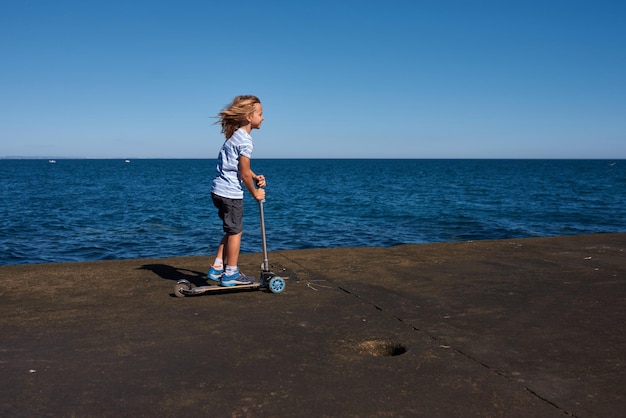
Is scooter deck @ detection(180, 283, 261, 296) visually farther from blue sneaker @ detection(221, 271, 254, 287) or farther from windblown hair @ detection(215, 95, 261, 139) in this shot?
windblown hair @ detection(215, 95, 261, 139)

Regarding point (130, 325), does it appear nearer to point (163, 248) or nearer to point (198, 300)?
point (198, 300)

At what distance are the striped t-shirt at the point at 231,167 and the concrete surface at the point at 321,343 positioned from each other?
1007 millimetres

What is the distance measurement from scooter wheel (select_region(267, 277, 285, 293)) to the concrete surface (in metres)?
0.09

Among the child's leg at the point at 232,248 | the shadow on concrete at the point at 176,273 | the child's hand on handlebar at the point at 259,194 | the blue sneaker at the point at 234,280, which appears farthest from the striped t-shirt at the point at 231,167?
the shadow on concrete at the point at 176,273

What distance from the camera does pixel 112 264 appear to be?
646 centimetres

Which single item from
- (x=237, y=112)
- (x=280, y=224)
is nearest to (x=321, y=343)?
(x=237, y=112)

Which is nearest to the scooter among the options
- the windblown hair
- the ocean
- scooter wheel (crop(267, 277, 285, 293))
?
scooter wheel (crop(267, 277, 285, 293))

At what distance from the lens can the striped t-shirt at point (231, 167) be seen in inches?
201

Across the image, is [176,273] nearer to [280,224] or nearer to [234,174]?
[234,174]

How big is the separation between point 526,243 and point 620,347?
4.62 metres

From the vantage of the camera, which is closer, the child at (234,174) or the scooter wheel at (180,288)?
the scooter wheel at (180,288)

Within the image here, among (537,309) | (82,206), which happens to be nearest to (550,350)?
(537,309)

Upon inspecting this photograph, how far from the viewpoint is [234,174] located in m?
5.18

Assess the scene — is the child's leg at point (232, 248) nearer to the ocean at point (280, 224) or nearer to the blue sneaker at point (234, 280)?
the blue sneaker at point (234, 280)
